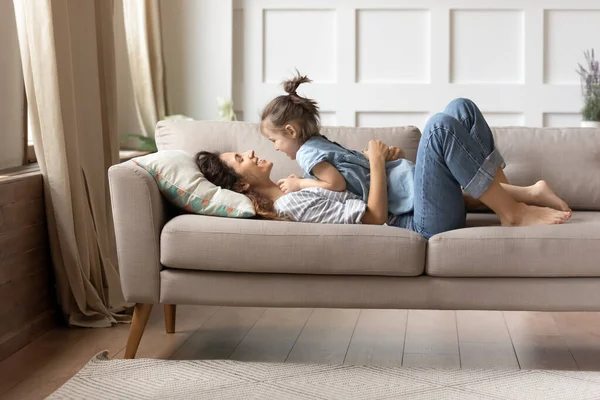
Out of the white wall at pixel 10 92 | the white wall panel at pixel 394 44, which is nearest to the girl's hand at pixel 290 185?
the white wall at pixel 10 92

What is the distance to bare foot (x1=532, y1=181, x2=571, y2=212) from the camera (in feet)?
8.86

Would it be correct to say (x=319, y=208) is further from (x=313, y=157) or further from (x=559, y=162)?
(x=559, y=162)

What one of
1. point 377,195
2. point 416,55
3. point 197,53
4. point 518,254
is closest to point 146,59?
point 197,53

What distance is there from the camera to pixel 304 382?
2363 millimetres

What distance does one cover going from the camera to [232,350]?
2785mm

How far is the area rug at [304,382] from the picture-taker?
2260 millimetres

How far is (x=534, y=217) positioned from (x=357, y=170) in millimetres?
565

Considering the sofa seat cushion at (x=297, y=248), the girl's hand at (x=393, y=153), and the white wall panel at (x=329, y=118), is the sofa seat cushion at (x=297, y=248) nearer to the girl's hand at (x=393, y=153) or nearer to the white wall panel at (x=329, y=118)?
the girl's hand at (x=393, y=153)

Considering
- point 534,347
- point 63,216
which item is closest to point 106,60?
point 63,216

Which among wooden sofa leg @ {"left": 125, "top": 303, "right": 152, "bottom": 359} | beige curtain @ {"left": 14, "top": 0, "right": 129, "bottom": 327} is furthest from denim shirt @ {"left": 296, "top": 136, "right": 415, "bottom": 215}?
beige curtain @ {"left": 14, "top": 0, "right": 129, "bottom": 327}

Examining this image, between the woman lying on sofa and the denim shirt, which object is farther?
the denim shirt

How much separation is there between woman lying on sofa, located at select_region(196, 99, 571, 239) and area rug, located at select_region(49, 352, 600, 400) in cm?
44

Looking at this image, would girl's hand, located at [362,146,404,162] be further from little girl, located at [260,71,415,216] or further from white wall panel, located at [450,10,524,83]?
white wall panel, located at [450,10,524,83]

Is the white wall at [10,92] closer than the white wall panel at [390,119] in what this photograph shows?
Yes
